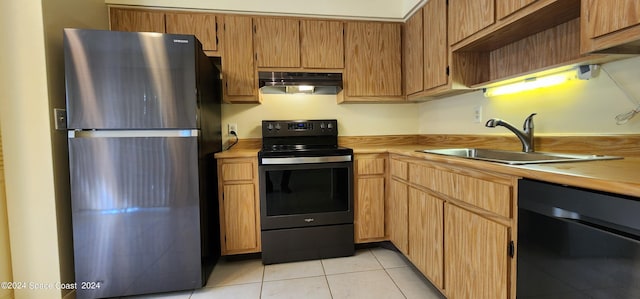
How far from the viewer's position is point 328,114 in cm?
265

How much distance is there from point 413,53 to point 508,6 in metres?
1.02

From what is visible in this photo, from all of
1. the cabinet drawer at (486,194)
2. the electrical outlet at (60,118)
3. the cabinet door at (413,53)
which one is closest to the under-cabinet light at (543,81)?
the cabinet door at (413,53)

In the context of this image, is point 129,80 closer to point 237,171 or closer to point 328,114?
point 237,171

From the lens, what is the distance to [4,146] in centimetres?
150

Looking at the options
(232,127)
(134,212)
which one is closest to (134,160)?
(134,212)

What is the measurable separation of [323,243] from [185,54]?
64.1 inches

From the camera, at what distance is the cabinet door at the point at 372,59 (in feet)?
7.99

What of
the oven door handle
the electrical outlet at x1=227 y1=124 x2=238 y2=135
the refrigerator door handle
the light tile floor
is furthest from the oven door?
the electrical outlet at x1=227 y1=124 x2=238 y2=135

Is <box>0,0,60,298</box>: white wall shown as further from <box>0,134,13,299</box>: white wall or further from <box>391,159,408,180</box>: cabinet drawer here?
<box>391,159,408,180</box>: cabinet drawer

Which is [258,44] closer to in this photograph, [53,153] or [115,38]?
[115,38]

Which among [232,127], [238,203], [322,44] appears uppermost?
[322,44]

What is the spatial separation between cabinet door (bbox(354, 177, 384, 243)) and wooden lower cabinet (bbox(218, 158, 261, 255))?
796 mm

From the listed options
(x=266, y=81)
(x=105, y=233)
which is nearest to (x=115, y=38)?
(x=266, y=81)

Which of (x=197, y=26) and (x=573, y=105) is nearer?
(x=573, y=105)
